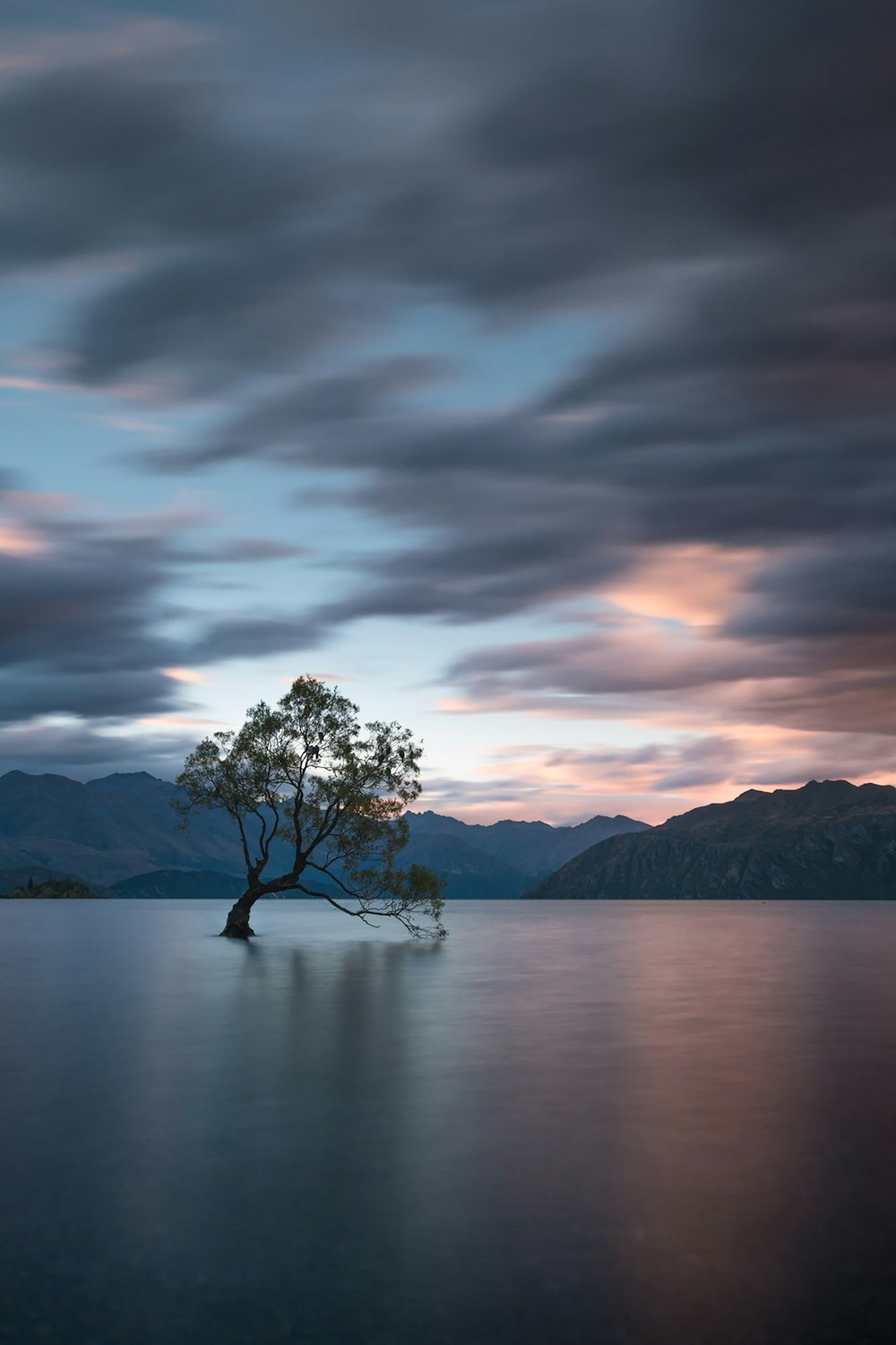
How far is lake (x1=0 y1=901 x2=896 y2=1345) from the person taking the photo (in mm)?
14516

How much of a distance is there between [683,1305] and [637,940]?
148370 mm

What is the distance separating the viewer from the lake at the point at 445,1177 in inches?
571

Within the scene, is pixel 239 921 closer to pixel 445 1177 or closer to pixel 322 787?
pixel 322 787

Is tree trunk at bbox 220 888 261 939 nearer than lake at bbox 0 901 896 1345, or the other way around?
lake at bbox 0 901 896 1345

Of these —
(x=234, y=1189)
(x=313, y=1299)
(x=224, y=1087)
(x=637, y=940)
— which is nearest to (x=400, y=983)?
(x=224, y=1087)

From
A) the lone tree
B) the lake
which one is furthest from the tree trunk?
the lake

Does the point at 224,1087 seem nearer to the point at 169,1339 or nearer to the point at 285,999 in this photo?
the point at 169,1339

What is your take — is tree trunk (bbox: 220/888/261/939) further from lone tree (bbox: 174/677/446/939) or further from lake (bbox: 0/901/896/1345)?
lake (bbox: 0/901/896/1345)

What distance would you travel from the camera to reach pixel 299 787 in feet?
337

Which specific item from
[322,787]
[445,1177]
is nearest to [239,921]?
[322,787]

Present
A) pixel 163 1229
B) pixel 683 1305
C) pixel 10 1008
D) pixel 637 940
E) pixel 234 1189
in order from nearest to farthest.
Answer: pixel 683 1305
pixel 163 1229
pixel 234 1189
pixel 10 1008
pixel 637 940

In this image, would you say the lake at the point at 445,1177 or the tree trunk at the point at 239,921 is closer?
the lake at the point at 445,1177

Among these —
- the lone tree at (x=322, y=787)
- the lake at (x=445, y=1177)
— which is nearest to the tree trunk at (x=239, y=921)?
the lone tree at (x=322, y=787)

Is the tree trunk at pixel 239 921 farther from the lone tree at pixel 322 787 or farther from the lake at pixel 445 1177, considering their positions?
the lake at pixel 445 1177
